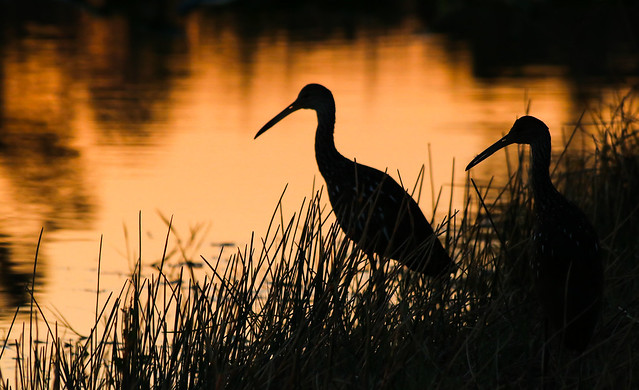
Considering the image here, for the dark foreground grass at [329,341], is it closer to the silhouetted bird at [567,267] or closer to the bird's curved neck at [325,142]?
the silhouetted bird at [567,267]

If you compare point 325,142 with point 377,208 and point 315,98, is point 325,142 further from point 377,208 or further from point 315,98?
point 377,208

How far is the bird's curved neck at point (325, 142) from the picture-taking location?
6.98 meters

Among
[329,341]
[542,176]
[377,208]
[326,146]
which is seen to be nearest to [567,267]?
[542,176]

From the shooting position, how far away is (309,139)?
13.6 meters

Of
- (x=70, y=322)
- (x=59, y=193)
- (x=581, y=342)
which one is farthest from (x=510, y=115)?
(x=581, y=342)

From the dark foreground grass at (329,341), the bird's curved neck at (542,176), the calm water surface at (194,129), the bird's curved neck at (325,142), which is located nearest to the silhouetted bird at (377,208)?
the bird's curved neck at (325,142)

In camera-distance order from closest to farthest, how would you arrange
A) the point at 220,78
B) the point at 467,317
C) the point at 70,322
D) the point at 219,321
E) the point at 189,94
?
the point at 219,321
the point at 467,317
the point at 70,322
the point at 189,94
the point at 220,78

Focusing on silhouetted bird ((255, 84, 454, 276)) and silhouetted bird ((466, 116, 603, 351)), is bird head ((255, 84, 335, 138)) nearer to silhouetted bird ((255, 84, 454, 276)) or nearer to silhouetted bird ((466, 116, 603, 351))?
silhouetted bird ((255, 84, 454, 276))

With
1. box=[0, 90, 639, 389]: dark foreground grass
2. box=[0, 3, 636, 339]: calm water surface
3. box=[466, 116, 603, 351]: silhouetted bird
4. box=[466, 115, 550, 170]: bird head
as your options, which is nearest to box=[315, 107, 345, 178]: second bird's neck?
box=[0, 3, 636, 339]: calm water surface

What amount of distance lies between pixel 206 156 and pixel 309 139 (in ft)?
4.86

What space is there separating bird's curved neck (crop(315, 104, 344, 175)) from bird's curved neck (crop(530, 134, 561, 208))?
176 centimetres

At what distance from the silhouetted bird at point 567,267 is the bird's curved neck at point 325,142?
1.92 metres

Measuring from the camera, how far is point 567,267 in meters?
5.07

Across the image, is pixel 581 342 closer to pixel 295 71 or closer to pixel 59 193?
pixel 59 193
